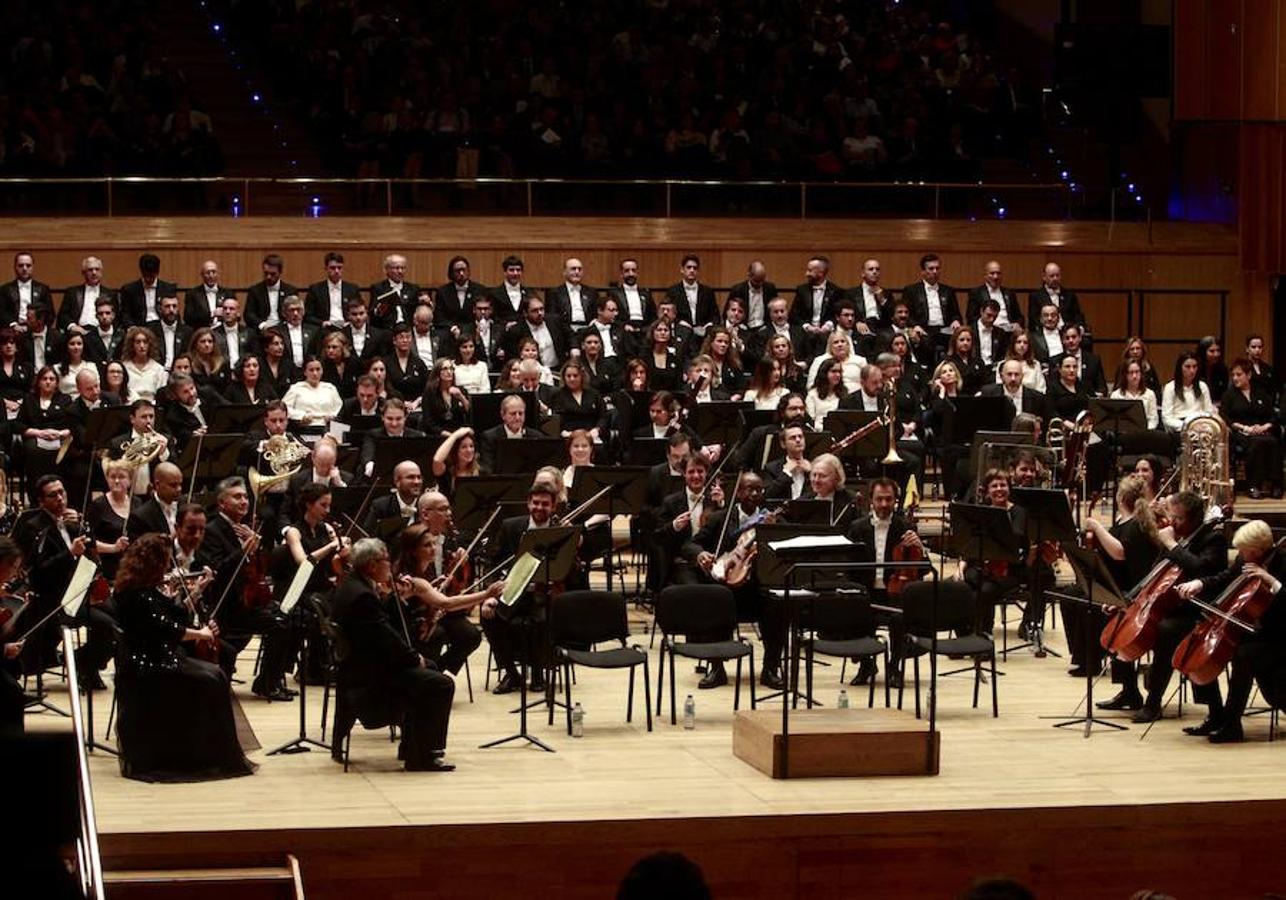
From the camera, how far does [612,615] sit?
874 centimetres

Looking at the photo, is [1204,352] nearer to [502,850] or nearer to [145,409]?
[145,409]

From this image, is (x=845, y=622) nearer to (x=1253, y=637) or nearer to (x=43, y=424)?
(x=1253, y=637)

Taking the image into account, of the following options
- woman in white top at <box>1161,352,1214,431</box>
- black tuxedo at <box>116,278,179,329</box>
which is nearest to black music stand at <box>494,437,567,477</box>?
black tuxedo at <box>116,278,179,329</box>

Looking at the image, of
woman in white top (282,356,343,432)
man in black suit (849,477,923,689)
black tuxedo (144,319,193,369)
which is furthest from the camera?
black tuxedo (144,319,193,369)

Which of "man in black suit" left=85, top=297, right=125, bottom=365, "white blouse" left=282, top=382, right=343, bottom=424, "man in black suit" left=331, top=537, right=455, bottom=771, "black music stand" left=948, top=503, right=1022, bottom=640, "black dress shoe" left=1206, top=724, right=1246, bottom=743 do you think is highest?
"man in black suit" left=85, top=297, right=125, bottom=365

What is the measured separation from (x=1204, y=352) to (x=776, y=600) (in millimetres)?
5486

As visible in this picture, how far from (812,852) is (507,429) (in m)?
4.44

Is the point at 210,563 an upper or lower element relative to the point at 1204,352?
lower

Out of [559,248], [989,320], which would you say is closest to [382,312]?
[559,248]

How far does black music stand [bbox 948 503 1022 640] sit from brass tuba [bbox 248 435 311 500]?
3.32 m

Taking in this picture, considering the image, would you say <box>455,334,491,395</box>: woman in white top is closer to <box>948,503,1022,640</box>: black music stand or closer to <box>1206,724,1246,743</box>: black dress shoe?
<box>948,503,1022,640</box>: black music stand

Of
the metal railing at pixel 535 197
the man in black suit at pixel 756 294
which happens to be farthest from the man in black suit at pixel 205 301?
the man in black suit at pixel 756 294

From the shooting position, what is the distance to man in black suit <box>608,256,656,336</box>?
14008 millimetres

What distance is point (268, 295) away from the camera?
13734 mm
